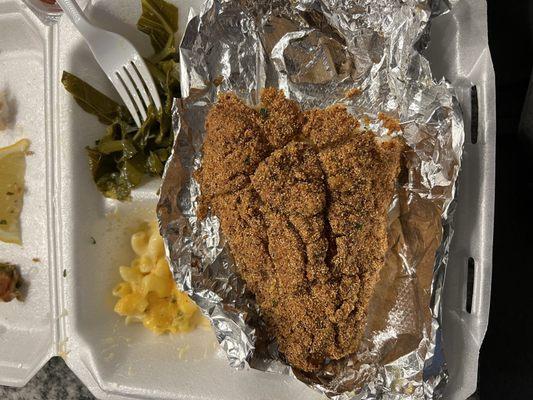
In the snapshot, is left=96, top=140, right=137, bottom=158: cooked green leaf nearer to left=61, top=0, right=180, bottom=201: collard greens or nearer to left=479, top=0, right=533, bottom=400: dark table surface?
left=61, top=0, right=180, bottom=201: collard greens

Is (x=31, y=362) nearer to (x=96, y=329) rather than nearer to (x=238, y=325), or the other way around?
(x=96, y=329)

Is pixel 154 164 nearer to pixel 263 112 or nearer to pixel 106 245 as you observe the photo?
pixel 106 245

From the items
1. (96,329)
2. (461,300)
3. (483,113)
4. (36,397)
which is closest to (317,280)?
(461,300)

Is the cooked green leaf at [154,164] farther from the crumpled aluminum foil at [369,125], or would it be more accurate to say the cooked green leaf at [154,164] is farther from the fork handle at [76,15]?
the fork handle at [76,15]

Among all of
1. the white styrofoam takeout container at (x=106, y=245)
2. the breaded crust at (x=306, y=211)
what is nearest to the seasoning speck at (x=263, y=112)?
the breaded crust at (x=306, y=211)

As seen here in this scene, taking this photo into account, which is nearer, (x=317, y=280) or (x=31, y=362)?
(x=317, y=280)

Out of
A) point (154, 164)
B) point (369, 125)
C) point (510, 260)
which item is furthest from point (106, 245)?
point (510, 260)

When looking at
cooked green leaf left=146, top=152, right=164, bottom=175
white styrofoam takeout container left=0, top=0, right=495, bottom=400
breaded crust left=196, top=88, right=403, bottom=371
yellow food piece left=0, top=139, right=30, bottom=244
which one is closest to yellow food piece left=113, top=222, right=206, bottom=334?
white styrofoam takeout container left=0, top=0, right=495, bottom=400
